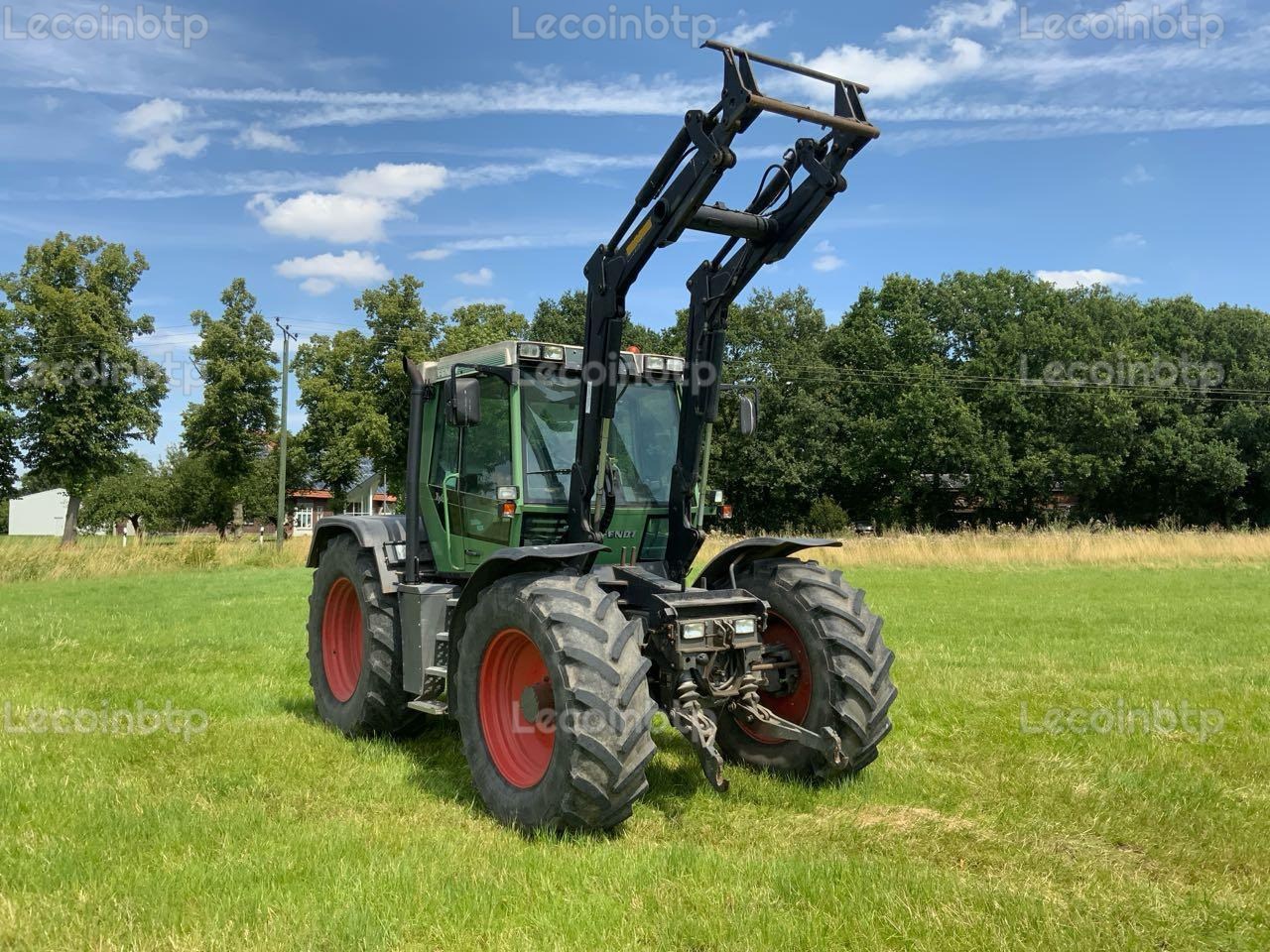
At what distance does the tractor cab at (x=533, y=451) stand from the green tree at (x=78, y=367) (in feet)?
120

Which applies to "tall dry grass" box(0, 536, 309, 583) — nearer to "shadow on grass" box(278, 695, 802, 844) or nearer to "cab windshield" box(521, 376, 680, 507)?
"shadow on grass" box(278, 695, 802, 844)

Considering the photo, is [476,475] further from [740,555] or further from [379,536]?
[740,555]

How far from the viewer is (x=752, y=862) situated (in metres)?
4.45

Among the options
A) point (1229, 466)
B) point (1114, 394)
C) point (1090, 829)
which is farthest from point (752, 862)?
point (1229, 466)

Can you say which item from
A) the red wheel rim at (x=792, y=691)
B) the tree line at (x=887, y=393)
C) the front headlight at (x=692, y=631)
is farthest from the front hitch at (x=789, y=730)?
the tree line at (x=887, y=393)

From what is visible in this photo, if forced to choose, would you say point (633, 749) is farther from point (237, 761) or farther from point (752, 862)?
point (237, 761)

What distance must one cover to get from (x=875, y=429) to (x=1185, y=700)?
137 ft

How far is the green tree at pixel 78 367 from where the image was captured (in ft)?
123

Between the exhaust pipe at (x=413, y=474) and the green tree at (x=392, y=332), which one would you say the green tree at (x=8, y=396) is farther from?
the exhaust pipe at (x=413, y=474)

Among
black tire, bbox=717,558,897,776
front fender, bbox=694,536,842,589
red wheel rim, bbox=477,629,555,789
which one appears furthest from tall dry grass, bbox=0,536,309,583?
black tire, bbox=717,558,897,776

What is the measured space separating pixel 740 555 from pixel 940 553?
21.9 metres

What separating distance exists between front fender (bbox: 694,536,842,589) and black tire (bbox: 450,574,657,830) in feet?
4.60

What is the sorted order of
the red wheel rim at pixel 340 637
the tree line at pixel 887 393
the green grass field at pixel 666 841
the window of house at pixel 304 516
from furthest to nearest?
the window of house at pixel 304 516 < the tree line at pixel 887 393 < the red wheel rim at pixel 340 637 < the green grass field at pixel 666 841

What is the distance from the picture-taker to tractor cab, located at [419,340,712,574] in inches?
242
